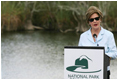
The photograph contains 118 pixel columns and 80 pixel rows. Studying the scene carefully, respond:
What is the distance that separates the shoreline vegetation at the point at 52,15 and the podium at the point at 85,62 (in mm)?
23866

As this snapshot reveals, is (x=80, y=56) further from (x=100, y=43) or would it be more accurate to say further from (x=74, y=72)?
(x=100, y=43)

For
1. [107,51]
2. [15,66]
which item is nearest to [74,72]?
[107,51]

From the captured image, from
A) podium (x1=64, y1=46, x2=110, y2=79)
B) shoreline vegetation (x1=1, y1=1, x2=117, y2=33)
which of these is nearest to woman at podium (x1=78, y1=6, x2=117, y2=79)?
podium (x1=64, y1=46, x2=110, y2=79)

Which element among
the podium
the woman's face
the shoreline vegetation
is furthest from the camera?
the shoreline vegetation

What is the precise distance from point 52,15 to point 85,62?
31092 millimetres

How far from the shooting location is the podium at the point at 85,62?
9.75ft

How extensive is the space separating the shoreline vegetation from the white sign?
23.9m

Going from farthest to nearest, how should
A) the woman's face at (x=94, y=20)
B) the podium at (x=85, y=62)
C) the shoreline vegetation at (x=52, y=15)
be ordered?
the shoreline vegetation at (x=52, y=15) < the woman's face at (x=94, y=20) < the podium at (x=85, y=62)

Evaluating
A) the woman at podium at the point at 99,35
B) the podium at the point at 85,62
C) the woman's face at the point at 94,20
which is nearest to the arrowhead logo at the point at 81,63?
the podium at the point at 85,62

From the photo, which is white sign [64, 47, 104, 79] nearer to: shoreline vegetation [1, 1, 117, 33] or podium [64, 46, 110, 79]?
podium [64, 46, 110, 79]

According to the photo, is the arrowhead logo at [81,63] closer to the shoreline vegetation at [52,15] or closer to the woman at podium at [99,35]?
the woman at podium at [99,35]

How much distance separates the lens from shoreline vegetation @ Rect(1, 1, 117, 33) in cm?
2844

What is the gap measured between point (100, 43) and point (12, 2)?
2695cm

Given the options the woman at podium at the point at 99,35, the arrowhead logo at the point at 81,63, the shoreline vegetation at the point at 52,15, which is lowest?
the arrowhead logo at the point at 81,63
